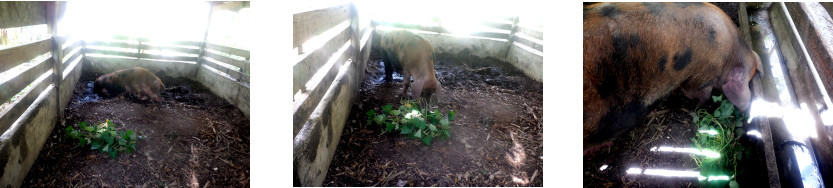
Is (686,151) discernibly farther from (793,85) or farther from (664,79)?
(664,79)

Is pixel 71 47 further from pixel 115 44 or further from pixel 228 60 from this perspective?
pixel 228 60

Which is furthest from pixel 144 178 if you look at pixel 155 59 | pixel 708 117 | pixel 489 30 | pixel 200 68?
pixel 489 30

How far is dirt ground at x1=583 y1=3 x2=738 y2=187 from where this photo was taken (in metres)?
2.21

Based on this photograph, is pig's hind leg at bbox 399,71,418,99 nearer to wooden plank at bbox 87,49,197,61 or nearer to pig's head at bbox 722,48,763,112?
pig's head at bbox 722,48,763,112

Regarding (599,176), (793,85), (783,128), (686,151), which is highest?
(793,85)

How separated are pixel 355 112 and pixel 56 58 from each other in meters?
2.42

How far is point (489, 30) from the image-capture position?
5.07 metres

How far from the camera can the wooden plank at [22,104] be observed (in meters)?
2.13

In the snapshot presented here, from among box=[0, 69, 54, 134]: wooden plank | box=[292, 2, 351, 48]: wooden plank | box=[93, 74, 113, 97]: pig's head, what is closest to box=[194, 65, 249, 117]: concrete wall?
box=[93, 74, 113, 97]: pig's head

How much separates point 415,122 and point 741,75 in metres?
1.69

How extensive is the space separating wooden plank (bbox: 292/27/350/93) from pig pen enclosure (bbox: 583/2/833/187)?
1779 millimetres

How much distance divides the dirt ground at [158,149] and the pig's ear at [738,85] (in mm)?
2723

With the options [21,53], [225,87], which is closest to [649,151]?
[225,87]

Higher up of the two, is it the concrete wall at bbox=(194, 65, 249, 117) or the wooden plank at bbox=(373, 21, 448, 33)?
the wooden plank at bbox=(373, 21, 448, 33)
